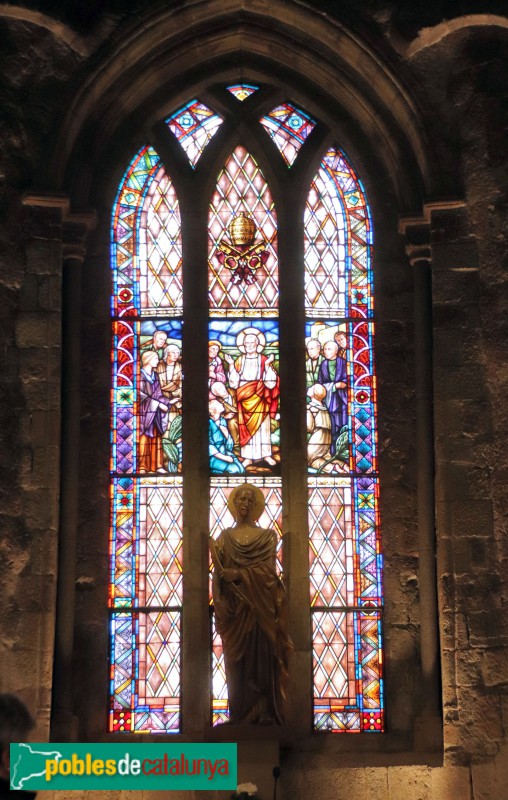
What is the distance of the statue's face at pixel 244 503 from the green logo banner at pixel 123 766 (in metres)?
1.50

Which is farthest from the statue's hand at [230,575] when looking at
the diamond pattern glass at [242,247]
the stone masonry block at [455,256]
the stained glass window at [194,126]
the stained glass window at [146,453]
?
the stained glass window at [194,126]

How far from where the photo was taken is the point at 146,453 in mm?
12922

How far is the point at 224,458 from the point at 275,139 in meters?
2.36

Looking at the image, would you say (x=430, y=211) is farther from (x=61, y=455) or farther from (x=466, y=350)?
(x=61, y=455)

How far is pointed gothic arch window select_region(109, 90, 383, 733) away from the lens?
1260 cm

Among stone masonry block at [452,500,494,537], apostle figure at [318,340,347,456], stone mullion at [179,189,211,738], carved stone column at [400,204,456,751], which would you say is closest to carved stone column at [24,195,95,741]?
stone mullion at [179,189,211,738]

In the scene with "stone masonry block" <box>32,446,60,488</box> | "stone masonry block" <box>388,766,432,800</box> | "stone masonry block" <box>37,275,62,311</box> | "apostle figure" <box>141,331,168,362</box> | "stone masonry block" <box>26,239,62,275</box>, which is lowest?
"stone masonry block" <box>388,766,432,800</box>

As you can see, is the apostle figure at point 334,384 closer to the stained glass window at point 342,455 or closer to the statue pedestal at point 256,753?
the stained glass window at point 342,455

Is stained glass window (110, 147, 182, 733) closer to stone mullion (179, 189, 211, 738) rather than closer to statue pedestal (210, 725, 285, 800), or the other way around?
stone mullion (179, 189, 211, 738)

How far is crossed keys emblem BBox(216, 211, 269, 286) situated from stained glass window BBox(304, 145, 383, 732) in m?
0.37

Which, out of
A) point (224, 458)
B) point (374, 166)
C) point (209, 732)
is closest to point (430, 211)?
point (374, 166)

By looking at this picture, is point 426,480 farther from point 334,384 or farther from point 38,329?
point 38,329

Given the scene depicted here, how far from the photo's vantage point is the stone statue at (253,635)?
1197 cm

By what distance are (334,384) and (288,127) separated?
1945 millimetres
